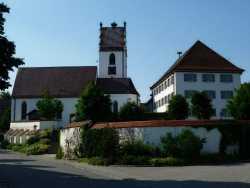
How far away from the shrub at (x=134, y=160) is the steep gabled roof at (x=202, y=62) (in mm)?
35286

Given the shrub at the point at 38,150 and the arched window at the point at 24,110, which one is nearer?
the shrub at the point at 38,150

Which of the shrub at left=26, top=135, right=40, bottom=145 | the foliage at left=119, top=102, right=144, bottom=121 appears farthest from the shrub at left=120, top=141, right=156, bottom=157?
the shrub at left=26, top=135, right=40, bottom=145

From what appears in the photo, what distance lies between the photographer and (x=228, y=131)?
29.7m

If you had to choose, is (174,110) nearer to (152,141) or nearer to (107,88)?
(152,141)

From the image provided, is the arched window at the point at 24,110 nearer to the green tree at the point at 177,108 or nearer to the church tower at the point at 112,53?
the church tower at the point at 112,53

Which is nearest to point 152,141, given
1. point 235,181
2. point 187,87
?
point 235,181

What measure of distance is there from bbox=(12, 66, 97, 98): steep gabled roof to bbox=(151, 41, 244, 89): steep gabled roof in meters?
20.5

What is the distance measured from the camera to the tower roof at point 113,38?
85.3 m

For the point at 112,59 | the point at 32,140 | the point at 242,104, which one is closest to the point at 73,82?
the point at 112,59

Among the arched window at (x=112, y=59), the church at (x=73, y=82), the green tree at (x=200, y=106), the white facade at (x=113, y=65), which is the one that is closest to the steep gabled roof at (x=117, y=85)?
the church at (x=73, y=82)

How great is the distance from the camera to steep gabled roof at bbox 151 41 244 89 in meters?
62.8

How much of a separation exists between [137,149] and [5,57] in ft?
38.8

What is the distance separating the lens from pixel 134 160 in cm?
2764

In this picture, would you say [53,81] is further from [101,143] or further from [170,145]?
[170,145]
